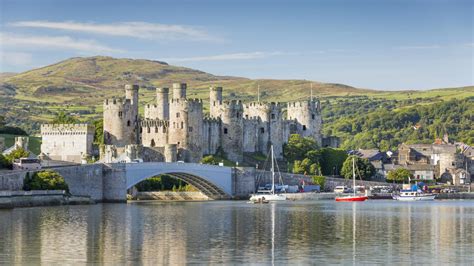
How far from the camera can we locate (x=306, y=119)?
352 ft

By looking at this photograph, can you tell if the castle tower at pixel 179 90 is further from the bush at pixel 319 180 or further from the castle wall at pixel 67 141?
the bush at pixel 319 180

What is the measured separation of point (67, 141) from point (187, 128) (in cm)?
925

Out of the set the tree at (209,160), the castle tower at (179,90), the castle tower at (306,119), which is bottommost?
the tree at (209,160)

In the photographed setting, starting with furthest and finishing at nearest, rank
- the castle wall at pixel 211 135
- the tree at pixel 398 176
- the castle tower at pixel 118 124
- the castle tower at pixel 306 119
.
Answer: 1. the castle tower at pixel 306 119
2. the tree at pixel 398 176
3. the castle wall at pixel 211 135
4. the castle tower at pixel 118 124

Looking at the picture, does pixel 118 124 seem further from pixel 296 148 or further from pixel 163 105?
pixel 296 148

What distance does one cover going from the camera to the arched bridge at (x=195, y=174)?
243ft

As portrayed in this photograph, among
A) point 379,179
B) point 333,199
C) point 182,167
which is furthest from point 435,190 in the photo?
point 182,167

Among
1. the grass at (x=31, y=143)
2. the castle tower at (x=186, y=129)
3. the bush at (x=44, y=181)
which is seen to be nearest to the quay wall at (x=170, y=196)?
the castle tower at (x=186, y=129)

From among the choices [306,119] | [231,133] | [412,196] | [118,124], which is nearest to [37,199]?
[118,124]

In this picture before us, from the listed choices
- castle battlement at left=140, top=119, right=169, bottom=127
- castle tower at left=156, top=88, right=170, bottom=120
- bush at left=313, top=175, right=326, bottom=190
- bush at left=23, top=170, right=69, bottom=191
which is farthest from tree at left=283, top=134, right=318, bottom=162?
bush at left=23, top=170, right=69, bottom=191

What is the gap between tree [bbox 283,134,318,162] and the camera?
98312mm

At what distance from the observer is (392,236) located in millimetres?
45156

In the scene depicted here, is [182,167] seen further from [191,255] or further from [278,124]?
[191,255]

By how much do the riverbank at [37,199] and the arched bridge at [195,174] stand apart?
13.8ft
